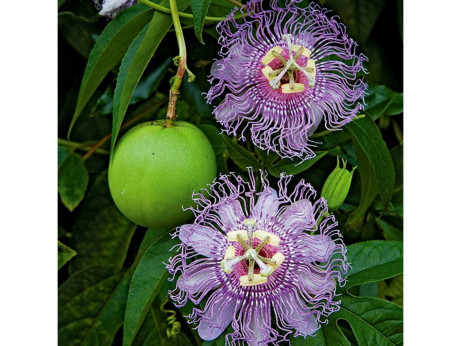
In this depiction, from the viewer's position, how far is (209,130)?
4.53 ft

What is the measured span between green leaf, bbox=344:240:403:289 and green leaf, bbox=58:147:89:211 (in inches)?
21.9

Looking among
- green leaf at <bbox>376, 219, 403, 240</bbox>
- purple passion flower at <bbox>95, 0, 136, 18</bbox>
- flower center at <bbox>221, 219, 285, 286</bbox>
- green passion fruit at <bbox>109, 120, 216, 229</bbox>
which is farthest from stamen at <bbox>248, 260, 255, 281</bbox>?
purple passion flower at <bbox>95, 0, 136, 18</bbox>

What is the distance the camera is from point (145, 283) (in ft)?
4.38

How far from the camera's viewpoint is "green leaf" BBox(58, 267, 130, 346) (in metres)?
1.49

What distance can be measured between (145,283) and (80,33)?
53 cm

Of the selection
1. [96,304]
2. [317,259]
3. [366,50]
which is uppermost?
[366,50]

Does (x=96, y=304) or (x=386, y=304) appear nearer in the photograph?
(x=386, y=304)

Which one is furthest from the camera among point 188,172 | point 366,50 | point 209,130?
point 366,50

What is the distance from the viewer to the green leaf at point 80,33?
1.53m

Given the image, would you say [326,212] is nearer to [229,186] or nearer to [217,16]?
[229,186]

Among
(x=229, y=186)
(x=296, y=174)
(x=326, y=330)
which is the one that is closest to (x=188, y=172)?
(x=229, y=186)

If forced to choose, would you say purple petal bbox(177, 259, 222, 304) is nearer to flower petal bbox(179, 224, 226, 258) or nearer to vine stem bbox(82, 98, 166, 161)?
flower petal bbox(179, 224, 226, 258)

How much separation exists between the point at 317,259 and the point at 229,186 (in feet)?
0.64

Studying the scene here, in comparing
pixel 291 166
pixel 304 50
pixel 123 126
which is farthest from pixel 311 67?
pixel 123 126
